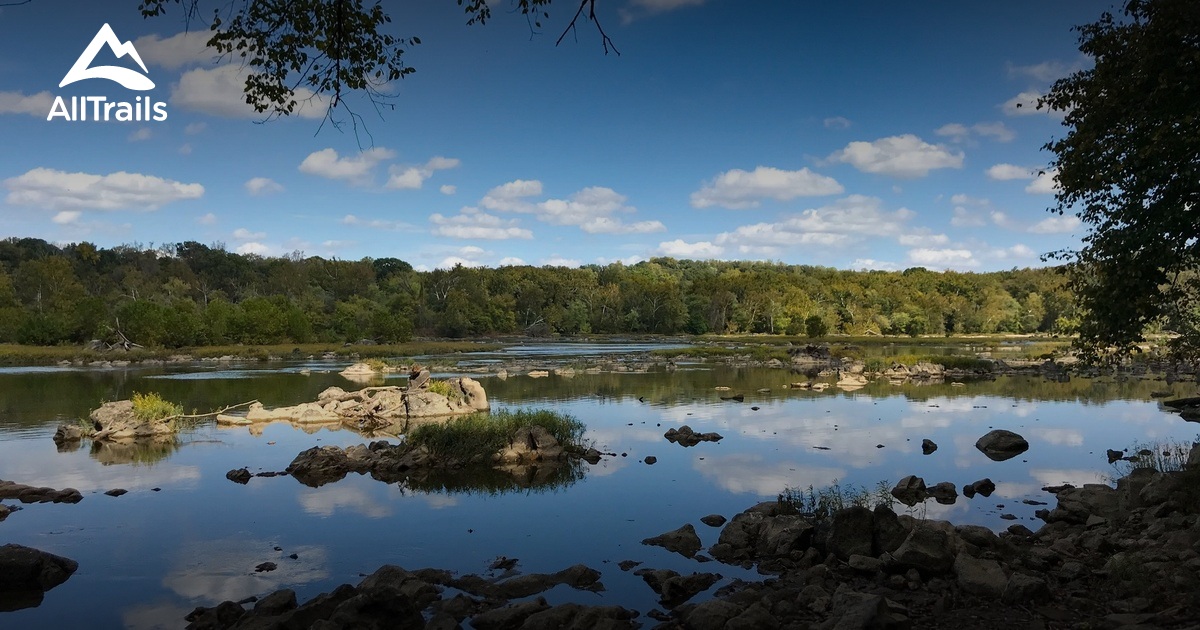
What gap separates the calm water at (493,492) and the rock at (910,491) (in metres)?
0.78

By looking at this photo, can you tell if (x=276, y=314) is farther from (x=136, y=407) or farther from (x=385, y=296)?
(x=136, y=407)

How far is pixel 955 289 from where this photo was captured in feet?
505

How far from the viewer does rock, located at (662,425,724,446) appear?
25594 millimetres

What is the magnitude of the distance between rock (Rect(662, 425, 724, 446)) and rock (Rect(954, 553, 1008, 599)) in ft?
48.0

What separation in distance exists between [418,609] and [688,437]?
16608mm

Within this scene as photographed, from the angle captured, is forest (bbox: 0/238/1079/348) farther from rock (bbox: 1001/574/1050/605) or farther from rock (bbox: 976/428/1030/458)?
rock (bbox: 1001/574/1050/605)

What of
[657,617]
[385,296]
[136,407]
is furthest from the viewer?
[385,296]

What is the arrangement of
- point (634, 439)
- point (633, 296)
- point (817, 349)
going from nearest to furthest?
point (634, 439)
point (817, 349)
point (633, 296)

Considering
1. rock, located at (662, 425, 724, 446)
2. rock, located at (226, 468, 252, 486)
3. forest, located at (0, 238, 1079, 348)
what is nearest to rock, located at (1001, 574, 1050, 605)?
rock, located at (662, 425, 724, 446)

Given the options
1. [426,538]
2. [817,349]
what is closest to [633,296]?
[817,349]

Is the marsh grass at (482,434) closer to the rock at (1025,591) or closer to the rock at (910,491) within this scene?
the rock at (910,491)

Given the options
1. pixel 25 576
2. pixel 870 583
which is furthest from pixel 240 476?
pixel 870 583

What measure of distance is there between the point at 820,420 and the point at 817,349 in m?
39.9

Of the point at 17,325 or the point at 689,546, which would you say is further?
the point at 17,325
